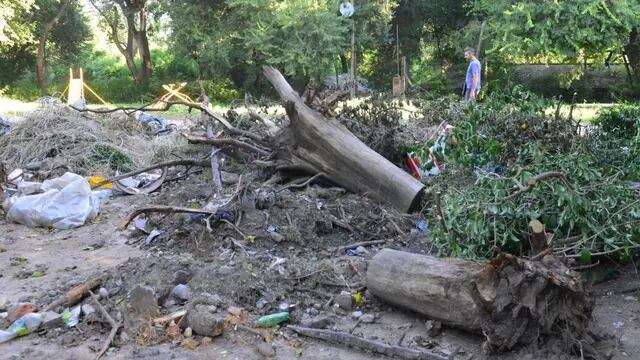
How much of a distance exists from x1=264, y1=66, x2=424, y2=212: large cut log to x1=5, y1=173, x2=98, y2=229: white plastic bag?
190 cm

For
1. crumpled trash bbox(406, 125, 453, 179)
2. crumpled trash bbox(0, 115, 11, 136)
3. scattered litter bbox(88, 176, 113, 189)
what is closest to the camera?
crumpled trash bbox(406, 125, 453, 179)

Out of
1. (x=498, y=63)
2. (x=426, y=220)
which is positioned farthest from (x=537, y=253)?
(x=498, y=63)

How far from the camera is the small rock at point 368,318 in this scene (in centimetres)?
356

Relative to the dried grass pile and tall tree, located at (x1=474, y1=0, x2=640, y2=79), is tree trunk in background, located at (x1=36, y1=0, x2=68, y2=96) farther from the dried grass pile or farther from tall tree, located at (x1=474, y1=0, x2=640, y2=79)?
the dried grass pile

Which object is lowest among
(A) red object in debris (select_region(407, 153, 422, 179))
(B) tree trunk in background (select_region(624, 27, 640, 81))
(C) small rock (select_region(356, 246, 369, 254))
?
(C) small rock (select_region(356, 246, 369, 254))

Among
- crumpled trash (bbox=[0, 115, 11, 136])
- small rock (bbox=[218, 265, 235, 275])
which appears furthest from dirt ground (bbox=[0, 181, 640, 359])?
crumpled trash (bbox=[0, 115, 11, 136])

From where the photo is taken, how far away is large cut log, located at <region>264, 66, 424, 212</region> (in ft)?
18.2

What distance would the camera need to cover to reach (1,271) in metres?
4.81

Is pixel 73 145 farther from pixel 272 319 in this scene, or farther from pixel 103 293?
pixel 272 319

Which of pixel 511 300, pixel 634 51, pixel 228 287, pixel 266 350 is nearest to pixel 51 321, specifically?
pixel 228 287

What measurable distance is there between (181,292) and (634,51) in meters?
18.8

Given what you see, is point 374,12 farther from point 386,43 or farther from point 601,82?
point 601,82

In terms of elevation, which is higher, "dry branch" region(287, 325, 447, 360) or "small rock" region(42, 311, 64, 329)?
"small rock" region(42, 311, 64, 329)

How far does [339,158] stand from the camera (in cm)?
590
